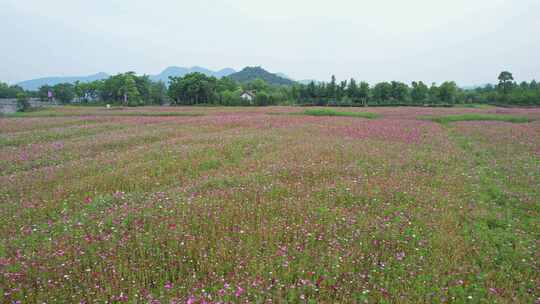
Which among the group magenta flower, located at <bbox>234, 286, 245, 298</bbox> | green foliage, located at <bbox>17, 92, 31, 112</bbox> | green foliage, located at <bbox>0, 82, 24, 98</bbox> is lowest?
magenta flower, located at <bbox>234, 286, 245, 298</bbox>

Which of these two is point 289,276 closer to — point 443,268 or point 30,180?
point 443,268

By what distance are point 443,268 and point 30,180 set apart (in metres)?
11.8

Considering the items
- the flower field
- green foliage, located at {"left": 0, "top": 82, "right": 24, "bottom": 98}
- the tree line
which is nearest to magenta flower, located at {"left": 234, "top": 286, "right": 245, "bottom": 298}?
the flower field

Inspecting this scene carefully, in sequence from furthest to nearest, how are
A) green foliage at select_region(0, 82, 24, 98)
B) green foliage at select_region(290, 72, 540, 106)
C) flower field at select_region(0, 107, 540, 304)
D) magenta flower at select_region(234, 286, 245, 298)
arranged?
green foliage at select_region(0, 82, 24, 98) < green foliage at select_region(290, 72, 540, 106) < flower field at select_region(0, 107, 540, 304) < magenta flower at select_region(234, 286, 245, 298)

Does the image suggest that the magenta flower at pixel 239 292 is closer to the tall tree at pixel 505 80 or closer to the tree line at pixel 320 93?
the tree line at pixel 320 93

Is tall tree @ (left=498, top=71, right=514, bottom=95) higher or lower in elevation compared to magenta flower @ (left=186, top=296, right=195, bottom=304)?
higher

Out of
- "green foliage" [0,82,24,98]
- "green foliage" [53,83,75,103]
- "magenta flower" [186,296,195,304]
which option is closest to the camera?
"magenta flower" [186,296,195,304]

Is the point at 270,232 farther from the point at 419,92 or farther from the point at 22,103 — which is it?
the point at 419,92

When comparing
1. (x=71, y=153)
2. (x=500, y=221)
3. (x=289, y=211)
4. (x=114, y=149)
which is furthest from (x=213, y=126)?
(x=500, y=221)

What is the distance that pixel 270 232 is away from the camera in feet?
17.6

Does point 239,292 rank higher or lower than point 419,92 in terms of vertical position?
lower

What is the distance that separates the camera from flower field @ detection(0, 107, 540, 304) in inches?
155

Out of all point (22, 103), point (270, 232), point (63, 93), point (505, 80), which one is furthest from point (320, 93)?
point (63, 93)

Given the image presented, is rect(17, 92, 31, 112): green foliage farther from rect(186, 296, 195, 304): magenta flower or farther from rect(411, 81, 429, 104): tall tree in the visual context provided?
rect(411, 81, 429, 104): tall tree
